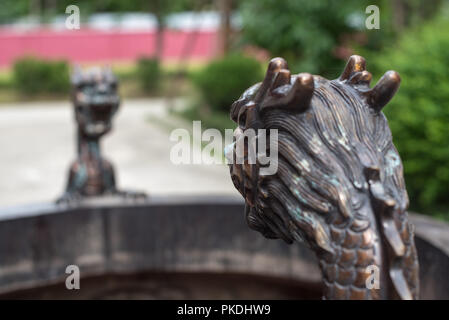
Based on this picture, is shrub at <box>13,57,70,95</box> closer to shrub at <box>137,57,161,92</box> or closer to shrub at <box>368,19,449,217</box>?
shrub at <box>137,57,161,92</box>

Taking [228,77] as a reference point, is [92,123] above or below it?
below

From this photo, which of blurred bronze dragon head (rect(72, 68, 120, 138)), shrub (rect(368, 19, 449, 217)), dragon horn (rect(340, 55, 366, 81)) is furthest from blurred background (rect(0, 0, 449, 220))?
dragon horn (rect(340, 55, 366, 81))

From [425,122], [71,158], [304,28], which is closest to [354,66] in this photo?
[425,122]

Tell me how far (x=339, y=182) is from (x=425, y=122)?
12.9ft

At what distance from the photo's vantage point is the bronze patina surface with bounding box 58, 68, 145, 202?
2.88 meters

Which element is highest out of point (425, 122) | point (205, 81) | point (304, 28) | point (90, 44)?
point (90, 44)

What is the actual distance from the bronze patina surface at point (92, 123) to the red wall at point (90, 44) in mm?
14981

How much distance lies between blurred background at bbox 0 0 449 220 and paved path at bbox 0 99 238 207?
0.02 metres

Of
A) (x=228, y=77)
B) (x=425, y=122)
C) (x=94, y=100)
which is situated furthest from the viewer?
(x=228, y=77)

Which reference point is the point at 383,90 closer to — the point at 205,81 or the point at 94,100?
the point at 94,100

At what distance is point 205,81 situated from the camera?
34.4 ft

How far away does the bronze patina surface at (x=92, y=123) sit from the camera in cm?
288

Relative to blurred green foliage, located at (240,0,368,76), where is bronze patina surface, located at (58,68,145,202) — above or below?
below
